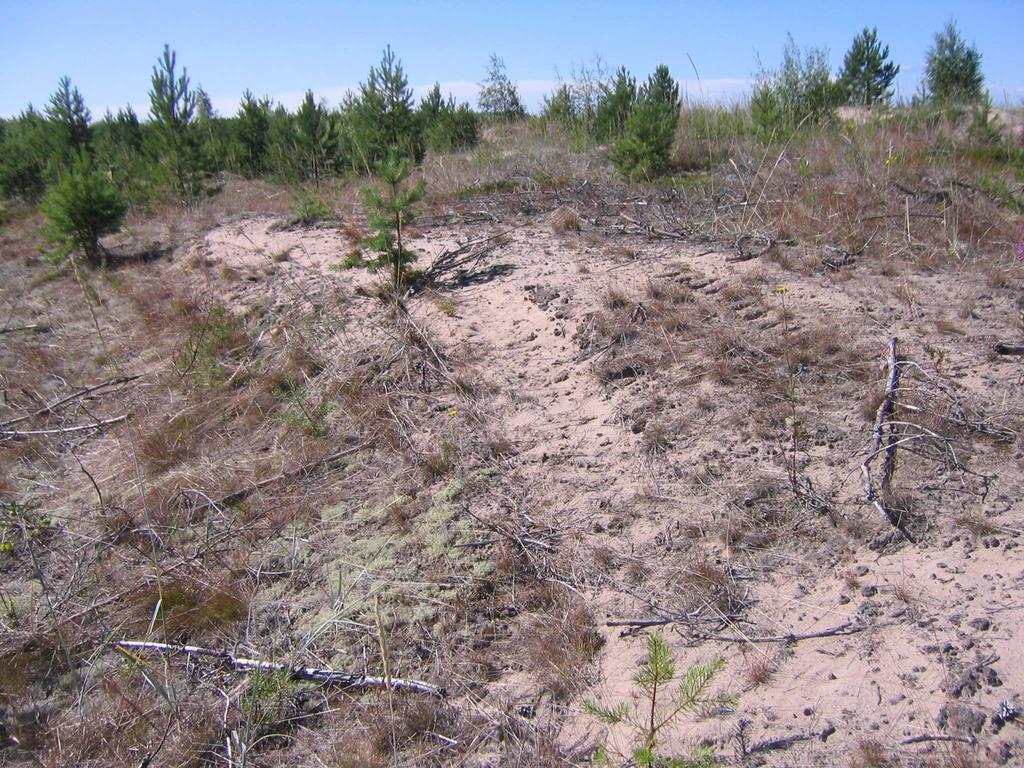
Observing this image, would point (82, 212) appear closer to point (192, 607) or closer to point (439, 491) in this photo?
point (192, 607)

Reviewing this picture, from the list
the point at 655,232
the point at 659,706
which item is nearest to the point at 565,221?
the point at 655,232

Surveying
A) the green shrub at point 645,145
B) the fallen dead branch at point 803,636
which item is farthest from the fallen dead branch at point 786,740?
the green shrub at point 645,145

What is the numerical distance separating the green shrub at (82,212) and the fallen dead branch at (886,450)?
8104 mm

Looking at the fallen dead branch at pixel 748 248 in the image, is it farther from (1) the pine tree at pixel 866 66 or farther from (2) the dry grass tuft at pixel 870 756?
(1) the pine tree at pixel 866 66

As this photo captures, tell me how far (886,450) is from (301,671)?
8.77 ft

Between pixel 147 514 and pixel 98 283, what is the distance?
500 centimetres

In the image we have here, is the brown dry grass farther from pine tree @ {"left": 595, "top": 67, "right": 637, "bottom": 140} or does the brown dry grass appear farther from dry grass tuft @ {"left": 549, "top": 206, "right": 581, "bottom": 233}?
pine tree @ {"left": 595, "top": 67, "right": 637, "bottom": 140}

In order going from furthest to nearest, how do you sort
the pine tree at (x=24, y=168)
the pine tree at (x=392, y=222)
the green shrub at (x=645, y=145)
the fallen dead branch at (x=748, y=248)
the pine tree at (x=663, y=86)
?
the pine tree at (x=24, y=168), the pine tree at (x=663, y=86), the green shrub at (x=645, y=145), the pine tree at (x=392, y=222), the fallen dead branch at (x=748, y=248)

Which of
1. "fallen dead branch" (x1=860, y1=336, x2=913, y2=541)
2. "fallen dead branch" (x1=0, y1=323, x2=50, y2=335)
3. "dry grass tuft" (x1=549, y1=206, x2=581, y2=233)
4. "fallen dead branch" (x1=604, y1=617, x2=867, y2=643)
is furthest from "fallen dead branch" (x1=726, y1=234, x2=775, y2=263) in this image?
"fallen dead branch" (x1=0, y1=323, x2=50, y2=335)

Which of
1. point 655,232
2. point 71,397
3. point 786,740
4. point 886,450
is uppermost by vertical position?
point 655,232

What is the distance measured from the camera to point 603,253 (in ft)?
18.5

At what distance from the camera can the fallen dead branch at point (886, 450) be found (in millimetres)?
3059

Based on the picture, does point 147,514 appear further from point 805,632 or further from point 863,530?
point 863,530

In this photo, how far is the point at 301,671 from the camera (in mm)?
2900
